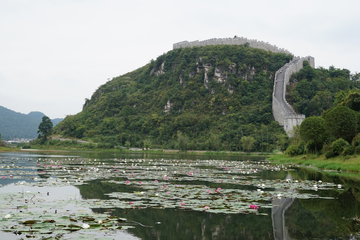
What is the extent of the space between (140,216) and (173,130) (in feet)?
316

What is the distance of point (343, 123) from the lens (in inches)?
1213

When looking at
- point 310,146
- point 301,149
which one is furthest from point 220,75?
point 310,146

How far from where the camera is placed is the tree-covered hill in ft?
312

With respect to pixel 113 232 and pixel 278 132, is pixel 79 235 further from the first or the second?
pixel 278 132

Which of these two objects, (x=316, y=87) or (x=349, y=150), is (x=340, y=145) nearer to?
(x=349, y=150)

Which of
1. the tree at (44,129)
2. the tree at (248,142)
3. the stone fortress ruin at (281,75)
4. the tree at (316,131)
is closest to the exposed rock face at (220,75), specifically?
the stone fortress ruin at (281,75)

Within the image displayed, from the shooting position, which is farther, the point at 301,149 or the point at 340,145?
the point at 301,149

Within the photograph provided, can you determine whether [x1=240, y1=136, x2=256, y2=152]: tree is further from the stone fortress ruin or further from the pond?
the pond

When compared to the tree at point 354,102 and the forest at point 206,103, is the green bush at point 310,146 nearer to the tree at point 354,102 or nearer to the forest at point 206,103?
the tree at point 354,102

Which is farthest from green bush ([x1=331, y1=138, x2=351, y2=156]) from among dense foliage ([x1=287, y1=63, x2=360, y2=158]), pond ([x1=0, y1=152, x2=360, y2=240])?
pond ([x1=0, y1=152, x2=360, y2=240])

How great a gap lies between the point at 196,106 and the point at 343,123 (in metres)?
83.7

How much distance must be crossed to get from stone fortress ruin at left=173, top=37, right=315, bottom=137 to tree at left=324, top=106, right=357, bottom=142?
41365mm

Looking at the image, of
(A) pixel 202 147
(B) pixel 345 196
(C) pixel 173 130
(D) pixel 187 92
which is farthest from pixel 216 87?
(B) pixel 345 196

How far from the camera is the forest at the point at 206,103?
92312 mm
